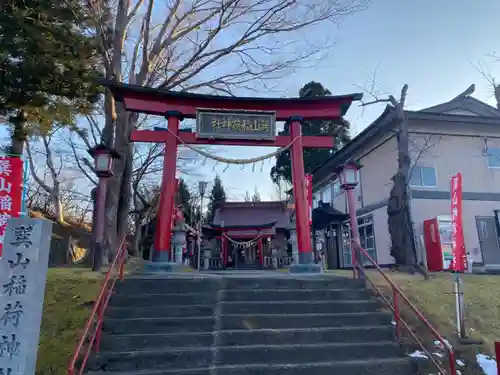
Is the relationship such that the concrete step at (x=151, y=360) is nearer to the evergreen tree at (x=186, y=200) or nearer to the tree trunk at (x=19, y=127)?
the tree trunk at (x=19, y=127)

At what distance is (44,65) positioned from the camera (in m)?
8.08

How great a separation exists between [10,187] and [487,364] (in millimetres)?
10089

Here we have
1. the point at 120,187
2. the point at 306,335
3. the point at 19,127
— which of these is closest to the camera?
the point at 306,335

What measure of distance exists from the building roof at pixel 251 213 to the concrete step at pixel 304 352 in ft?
78.4

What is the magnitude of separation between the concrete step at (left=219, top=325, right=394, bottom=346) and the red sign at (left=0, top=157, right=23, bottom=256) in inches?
240

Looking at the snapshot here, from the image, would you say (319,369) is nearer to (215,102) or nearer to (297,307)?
(297,307)

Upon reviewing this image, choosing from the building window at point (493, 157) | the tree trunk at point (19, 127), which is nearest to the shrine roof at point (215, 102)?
the tree trunk at point (19, 127)

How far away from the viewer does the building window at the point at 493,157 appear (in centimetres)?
1761

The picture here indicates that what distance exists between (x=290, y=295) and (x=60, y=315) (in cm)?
404

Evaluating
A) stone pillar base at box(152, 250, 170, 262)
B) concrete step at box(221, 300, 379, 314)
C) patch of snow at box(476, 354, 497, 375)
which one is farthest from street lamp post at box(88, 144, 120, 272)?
patch of snow at box(476, 354, 497, 375)

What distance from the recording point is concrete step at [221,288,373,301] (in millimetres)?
7082

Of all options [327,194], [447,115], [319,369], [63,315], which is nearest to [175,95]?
[63,315]

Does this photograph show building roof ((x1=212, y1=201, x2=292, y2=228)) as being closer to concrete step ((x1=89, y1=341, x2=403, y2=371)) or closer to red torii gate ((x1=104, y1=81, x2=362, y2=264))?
red torii gate ((x1=104, y1=81, x2=362, y2=264))

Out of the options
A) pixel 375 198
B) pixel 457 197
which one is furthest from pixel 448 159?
pixel 457 197
